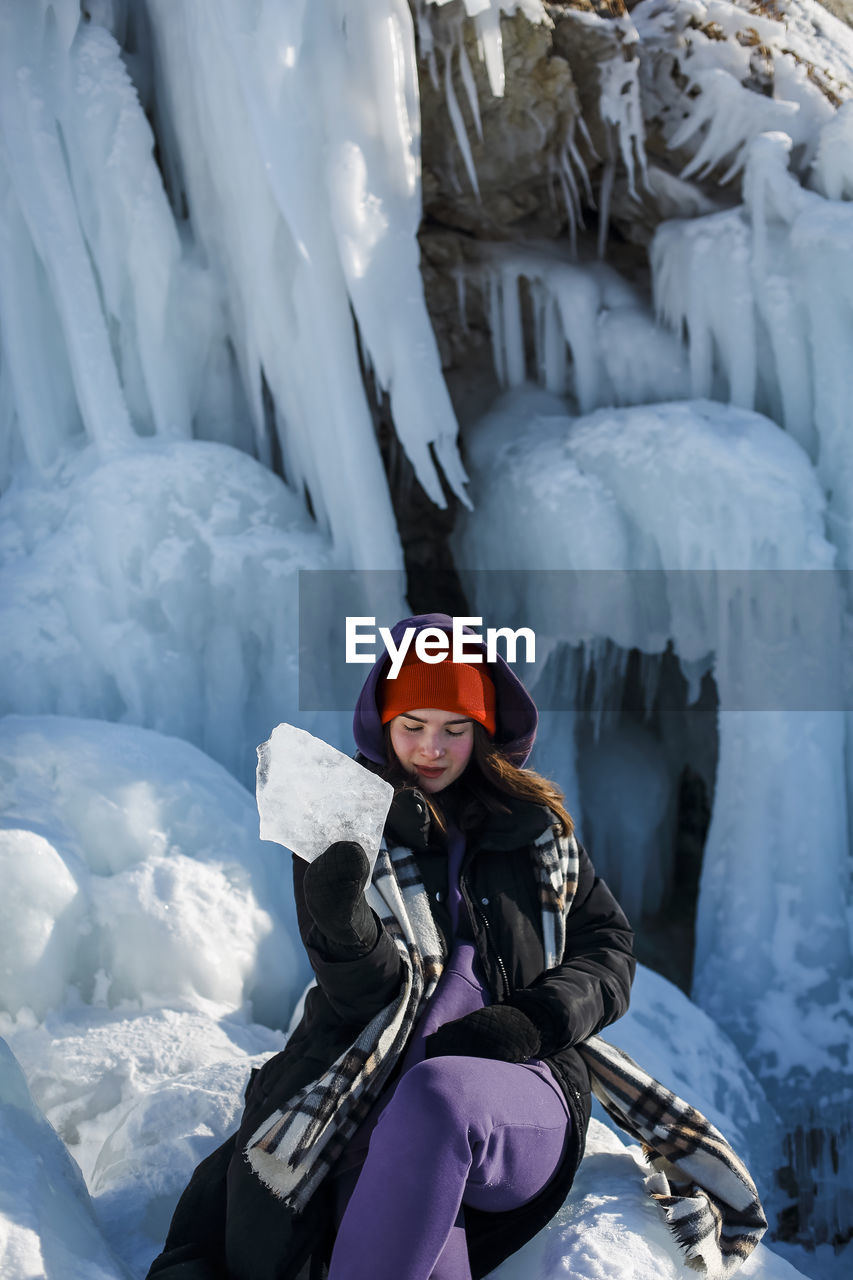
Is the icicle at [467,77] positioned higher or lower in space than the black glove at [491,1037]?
higher

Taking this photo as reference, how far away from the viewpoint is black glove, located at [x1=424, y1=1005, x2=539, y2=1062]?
1.28 metres

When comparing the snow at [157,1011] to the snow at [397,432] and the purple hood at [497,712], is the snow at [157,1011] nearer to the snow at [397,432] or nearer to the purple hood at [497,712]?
the snow at [397,432]

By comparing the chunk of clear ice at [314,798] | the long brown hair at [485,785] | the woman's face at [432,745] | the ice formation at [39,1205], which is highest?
the chunk of clear ice at [314,798]

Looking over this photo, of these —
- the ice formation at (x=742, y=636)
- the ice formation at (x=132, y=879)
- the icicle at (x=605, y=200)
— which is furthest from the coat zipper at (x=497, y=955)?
the icicle at (x=605, y=200)

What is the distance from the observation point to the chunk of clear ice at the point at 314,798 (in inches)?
54.0

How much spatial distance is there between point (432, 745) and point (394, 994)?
37 centimetres

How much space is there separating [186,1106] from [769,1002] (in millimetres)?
2274

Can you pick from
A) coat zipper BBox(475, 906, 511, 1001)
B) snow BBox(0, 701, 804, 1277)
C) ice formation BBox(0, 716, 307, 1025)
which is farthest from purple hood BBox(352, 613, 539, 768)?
ice formation BBox(0, 716, 307, 1025)

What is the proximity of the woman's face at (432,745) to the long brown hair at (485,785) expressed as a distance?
18 millimetres

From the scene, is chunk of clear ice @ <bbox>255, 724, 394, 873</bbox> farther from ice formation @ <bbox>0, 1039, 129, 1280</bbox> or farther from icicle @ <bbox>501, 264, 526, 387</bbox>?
icicle @ <bbox>501, 264, 526, 387</bbox>

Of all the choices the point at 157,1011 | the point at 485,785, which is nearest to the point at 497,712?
the point at 485,785

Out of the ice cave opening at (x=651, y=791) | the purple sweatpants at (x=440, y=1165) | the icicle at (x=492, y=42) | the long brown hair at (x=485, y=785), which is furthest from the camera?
the ice cave opening at (x=651, y=791)

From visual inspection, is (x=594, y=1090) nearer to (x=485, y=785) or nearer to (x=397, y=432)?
(x=485, y=785)

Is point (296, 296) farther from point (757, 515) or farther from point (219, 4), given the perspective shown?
point (757, 515)
